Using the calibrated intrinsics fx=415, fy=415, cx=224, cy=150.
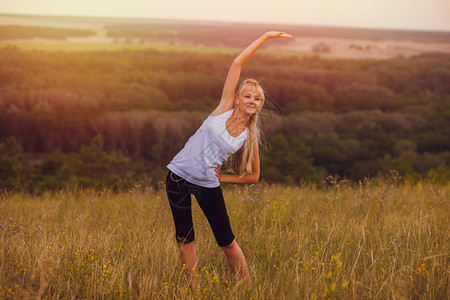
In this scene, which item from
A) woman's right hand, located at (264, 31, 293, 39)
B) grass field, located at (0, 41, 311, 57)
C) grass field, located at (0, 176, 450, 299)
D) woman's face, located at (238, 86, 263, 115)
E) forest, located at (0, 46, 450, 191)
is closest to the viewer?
grass field, located at (0, 176, 450, 299)

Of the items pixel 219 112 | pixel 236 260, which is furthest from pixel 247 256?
pixel 219 112

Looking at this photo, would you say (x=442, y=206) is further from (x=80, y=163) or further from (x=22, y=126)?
(x=22, y=126)

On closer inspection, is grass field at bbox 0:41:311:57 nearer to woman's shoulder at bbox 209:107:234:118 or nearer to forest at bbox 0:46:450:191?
forest at bbox 0:46:450:191

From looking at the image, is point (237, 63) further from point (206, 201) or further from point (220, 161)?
point (206, 201)

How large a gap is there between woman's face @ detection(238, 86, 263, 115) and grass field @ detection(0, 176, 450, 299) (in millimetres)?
1177

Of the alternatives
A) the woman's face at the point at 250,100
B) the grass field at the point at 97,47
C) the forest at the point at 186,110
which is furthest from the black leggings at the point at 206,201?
the grass field at the point at 97,47

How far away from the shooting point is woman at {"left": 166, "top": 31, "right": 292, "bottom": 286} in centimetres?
295

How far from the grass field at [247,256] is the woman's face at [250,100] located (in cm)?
118

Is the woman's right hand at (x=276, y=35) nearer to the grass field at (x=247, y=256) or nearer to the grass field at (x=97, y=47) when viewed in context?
the grass field at (x=247, y=256)

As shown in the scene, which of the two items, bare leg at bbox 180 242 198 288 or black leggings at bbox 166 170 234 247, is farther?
bare leg at bbox 180 242 198 288

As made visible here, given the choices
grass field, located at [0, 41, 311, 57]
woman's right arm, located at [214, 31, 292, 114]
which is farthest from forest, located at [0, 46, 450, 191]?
woman's right arm, located at [214, 31, 292, 114]

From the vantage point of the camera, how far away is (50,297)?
283 centimetres

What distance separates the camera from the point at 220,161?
3.00m

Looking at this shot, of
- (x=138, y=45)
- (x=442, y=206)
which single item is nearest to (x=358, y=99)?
(x=138, y=45)
